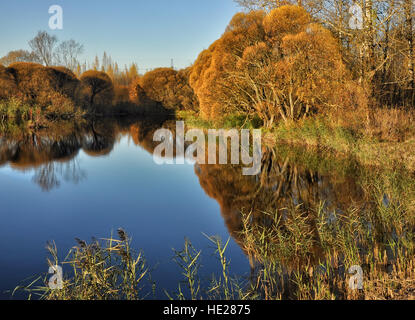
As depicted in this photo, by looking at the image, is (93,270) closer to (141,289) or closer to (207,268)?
(141,289)

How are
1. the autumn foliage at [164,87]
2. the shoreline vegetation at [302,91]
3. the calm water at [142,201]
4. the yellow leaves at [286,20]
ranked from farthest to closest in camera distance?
the autumn foliage at [164,87] → the yellow leaves at [286,20] → the shoreline vegetation at [302,91] → the calm water at [142,201]

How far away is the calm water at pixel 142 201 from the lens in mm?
5293

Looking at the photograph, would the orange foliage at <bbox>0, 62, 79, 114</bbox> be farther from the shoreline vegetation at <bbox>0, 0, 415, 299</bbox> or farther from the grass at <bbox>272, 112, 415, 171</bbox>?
the grass at <bbox>272, 112, 415, 171</bbox>

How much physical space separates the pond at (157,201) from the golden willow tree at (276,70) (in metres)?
2.81

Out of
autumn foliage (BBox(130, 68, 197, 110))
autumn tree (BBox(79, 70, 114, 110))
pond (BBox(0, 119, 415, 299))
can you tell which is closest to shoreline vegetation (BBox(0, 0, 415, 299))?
pond (BBox(0, 119, 415, 299))

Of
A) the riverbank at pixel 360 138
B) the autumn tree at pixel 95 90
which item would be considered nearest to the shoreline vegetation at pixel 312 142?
the riverbank at pixel 360 138

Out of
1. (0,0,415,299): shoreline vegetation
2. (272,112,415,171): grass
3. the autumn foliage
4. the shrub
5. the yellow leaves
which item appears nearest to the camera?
(0,0,415,299): shoreline vegetation

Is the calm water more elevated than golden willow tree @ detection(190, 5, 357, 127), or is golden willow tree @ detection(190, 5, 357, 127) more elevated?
golden willow tree @ detection(190, 5, 357, 127)

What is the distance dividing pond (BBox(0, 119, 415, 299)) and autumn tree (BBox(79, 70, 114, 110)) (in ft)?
113

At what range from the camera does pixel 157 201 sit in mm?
8438

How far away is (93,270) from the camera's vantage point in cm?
368

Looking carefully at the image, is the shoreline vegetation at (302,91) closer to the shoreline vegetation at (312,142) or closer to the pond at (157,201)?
the shoreline vegetation at (312,142)

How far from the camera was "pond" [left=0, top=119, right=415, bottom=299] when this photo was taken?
5.13 meters

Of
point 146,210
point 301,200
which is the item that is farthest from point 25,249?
point 301,200
